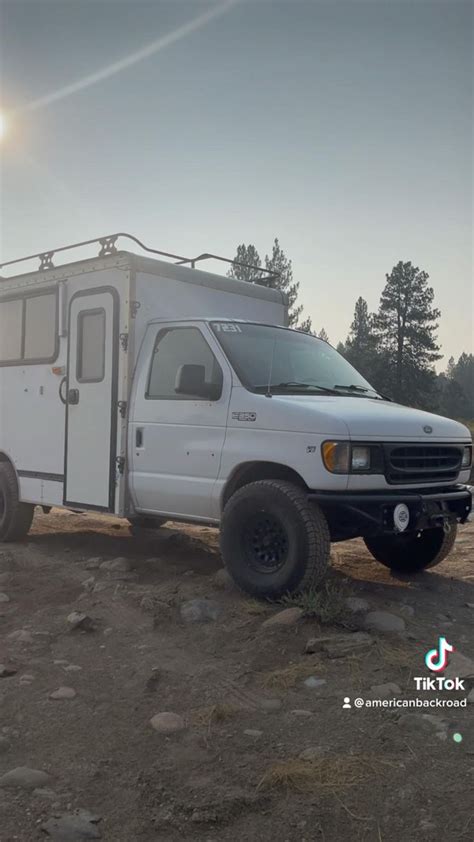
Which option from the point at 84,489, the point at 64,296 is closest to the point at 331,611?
the point at 84,489

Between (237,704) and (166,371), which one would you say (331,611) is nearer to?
(237,704)

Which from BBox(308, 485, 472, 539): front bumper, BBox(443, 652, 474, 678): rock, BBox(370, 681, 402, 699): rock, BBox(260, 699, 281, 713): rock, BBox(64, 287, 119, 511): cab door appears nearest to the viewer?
BBox(260, 699, 281, 713): rock

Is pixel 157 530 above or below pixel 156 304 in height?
below

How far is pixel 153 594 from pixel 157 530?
338 cm

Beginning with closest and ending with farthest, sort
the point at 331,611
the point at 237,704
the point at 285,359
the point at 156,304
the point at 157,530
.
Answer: the point at 237,704 < the point at 331,611 < the point at 285,359 < the point at 156,304 < the point at 157,530

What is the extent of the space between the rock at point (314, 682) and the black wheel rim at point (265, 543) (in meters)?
1.26

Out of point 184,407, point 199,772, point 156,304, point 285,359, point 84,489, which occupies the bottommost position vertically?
point 199,772

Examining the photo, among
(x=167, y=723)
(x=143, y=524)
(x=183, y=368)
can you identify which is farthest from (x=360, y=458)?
(x=143, y=524)

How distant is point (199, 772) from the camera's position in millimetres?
3305

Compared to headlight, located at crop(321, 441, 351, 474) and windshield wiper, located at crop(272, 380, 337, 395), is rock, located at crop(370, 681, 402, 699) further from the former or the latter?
windshield wiper, located at crop(272, 380, 337, 395)

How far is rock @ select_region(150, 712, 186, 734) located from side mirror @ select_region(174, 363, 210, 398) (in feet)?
8.98

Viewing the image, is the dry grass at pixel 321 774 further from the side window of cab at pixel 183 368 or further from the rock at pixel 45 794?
the side window of cab at pixel 183 368

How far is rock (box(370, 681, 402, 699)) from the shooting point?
405 cm

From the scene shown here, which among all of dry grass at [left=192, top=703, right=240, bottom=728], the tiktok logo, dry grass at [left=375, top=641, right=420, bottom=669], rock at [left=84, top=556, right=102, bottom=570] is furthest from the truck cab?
dry grass at [left=192, top=703, right=240, bottom=728]
